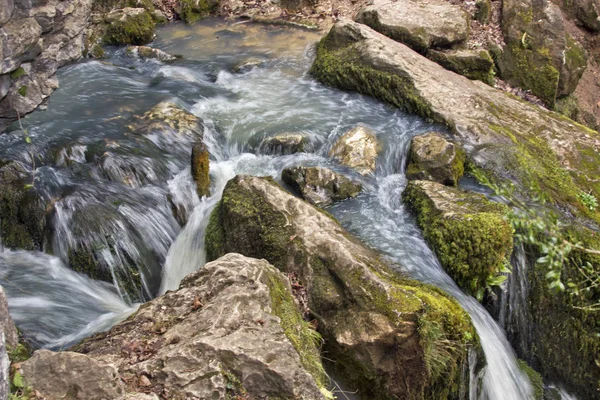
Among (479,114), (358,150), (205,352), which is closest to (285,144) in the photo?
(358,150)

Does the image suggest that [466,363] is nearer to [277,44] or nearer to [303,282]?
[303,282]

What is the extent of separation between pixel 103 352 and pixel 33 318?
2.29 metres

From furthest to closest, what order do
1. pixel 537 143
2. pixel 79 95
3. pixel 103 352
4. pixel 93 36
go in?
pixel 93 36
pixel 79 95
pixel 537 143
pixel 103 352

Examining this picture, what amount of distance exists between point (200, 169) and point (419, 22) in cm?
664

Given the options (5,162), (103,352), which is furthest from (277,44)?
(103,352)

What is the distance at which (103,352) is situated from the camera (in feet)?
13.0

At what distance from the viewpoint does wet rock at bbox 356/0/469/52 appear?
11.2 meters

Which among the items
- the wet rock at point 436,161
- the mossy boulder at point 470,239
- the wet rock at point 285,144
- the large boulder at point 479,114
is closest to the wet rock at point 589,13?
the large boulder at point 479,114

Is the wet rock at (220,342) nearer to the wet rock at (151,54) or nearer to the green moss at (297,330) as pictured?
the green moss at (297,330)

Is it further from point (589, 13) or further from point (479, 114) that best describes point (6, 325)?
point (589, 13)

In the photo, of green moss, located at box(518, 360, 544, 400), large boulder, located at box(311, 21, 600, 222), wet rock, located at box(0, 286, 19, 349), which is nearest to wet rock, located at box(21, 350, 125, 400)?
wet rock, located at box(0, 286, 19, 349)

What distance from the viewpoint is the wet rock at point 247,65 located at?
11469 mm

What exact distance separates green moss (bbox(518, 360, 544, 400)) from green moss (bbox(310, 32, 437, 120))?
14.5 ft

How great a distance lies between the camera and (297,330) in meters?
4.39
